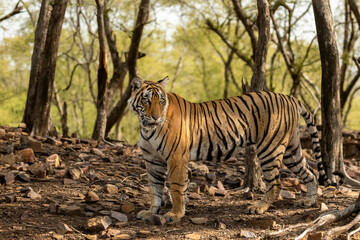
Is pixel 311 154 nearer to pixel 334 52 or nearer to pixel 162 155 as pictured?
pixel 334 52

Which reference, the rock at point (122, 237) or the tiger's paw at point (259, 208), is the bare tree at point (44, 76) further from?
the tiger's paw at point (259, 208)

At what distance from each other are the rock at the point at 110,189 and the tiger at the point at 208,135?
0.95m

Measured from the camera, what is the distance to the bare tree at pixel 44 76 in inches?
351

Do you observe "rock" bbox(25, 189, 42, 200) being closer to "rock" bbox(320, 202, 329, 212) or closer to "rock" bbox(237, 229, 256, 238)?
"rock" bbox(237, 229, 256, 238)

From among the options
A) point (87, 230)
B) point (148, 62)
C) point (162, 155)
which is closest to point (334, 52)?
point (162, 155)

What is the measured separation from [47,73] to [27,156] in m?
2.55

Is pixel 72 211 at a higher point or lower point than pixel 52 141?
lower

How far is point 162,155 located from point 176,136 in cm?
28

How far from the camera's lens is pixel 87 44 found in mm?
25094

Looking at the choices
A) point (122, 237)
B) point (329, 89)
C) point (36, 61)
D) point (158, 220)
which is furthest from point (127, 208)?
point (36, 61)

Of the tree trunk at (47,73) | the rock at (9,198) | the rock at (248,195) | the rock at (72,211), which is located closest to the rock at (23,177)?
the rock at (9,198)

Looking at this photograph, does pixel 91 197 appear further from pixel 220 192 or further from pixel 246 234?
pixel 246 234

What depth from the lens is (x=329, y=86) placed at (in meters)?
6.84

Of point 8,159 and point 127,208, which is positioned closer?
point 127,208
